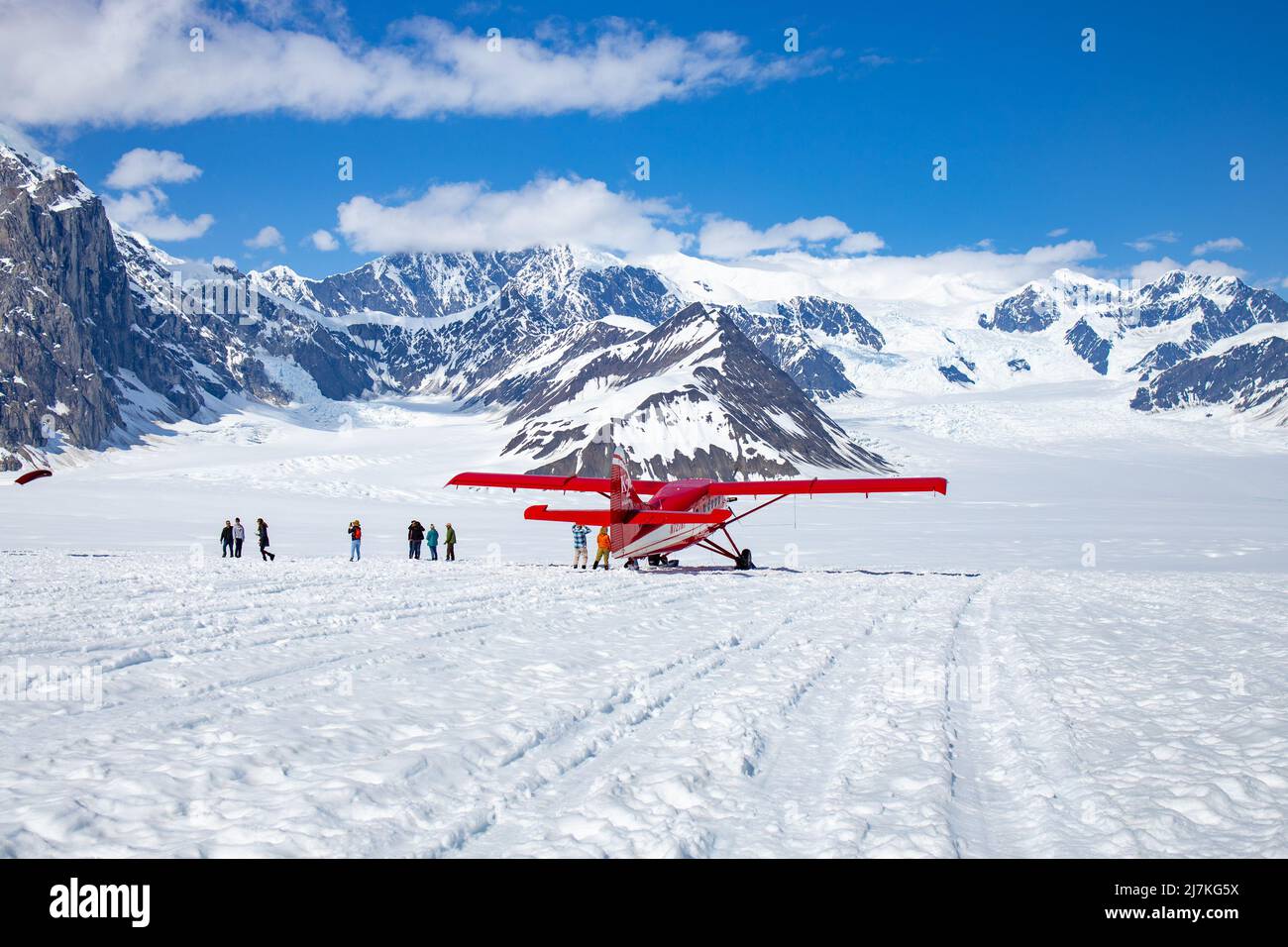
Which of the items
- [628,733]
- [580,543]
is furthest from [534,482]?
[628,733]

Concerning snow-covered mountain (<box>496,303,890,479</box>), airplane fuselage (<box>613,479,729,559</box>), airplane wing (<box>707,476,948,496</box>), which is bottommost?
airplane fuselage (<box>613,479,729,559</box>)

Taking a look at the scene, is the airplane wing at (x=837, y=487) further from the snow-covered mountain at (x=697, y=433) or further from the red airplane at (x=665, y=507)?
the snow-covered mountain at (x=697, y=433)

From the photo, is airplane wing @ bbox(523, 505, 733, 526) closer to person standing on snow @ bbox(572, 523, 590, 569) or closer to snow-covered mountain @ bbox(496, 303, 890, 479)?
person standing on snow @ bbox(572, 523, 590, 569)

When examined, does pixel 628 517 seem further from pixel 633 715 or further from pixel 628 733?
pixel 628 733

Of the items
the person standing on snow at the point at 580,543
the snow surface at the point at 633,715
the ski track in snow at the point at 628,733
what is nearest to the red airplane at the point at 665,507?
the person standing on snow at the point at 580,543

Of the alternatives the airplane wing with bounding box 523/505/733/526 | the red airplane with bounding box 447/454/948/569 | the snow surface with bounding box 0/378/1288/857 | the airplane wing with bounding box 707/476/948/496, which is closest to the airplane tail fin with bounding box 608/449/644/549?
the red airplane with bounding box 447/454/948/569
